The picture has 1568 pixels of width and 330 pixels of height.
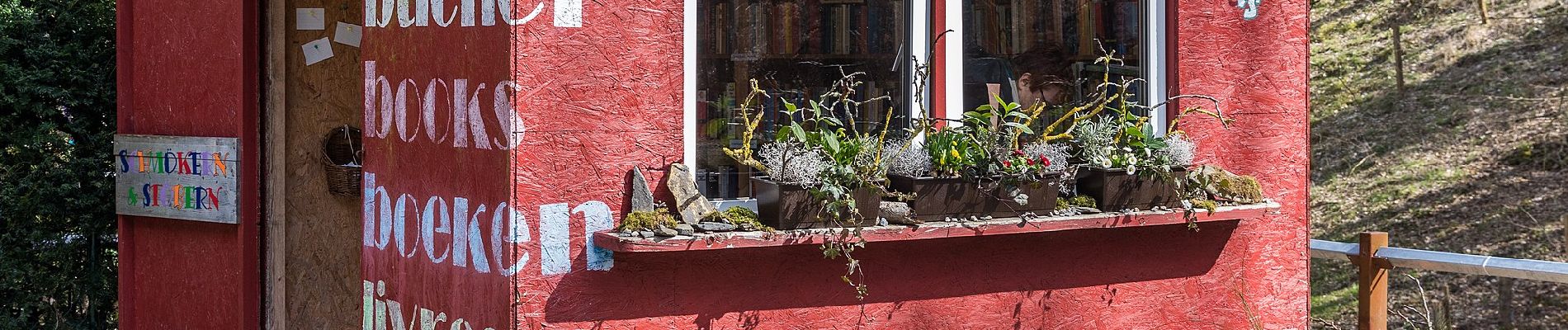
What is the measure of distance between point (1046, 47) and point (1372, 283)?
5.47 ft

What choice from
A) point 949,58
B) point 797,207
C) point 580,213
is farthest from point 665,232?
point 949,58

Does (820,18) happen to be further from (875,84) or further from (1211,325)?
(1211,325)

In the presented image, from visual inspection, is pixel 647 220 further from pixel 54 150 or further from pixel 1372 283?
pixel 54 150

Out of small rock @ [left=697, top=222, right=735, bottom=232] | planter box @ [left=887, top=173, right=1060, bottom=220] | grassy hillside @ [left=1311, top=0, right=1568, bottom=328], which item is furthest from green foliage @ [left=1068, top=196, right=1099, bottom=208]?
grassy hillside @ [left=1311, top=0, right=1568, bottom=328]

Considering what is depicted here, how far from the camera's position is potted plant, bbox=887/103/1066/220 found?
389cm

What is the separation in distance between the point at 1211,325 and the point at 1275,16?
3.70 ft

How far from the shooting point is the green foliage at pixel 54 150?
6043 mm

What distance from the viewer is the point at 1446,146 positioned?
11430 millimetres

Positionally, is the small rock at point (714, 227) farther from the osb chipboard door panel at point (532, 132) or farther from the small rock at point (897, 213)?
the small rock at point (897, 213)

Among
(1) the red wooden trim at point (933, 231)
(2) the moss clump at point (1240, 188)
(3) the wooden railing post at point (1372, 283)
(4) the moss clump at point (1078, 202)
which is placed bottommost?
(3) the wooden railing post at point (1372, 283)

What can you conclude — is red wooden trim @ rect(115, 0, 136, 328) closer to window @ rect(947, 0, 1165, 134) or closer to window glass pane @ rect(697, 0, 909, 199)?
window glass pane @ rect(697, 0, 909, 199)

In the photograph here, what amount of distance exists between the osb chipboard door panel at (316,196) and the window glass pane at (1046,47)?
237 centimetres

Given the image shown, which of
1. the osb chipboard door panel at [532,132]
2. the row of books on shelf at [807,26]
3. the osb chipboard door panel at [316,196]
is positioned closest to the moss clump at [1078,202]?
the row of books on shelf at [807,26]

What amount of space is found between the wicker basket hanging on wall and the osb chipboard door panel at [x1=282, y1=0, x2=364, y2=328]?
0.05m
